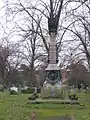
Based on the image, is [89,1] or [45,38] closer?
[89,1]

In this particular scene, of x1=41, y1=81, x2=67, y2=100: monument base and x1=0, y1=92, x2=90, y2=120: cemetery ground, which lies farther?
x1=41, y1=81, x2=67, y2=100: monument base

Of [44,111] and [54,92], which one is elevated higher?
[54,92]

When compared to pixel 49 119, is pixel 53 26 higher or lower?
higher

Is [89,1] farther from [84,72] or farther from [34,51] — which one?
[84,72]

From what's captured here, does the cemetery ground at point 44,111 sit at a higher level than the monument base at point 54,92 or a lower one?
lower

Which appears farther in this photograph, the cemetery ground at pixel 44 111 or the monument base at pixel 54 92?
the monument base at pixel 54 92

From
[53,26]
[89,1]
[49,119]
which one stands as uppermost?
[89,1]

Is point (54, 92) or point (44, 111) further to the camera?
point (54, 92)

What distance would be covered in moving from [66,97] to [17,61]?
39.3 metres

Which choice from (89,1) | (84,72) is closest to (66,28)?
(89,1)

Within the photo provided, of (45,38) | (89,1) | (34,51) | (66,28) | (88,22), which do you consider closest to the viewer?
(89,1)

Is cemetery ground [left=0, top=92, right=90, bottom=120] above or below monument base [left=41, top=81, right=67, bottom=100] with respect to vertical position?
below

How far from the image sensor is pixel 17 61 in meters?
67.1

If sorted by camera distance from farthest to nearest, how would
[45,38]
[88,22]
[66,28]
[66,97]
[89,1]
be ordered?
1. [45,38]
2. [66,28]
3. [88,22]
4. [89,1]
5. [66,97]
